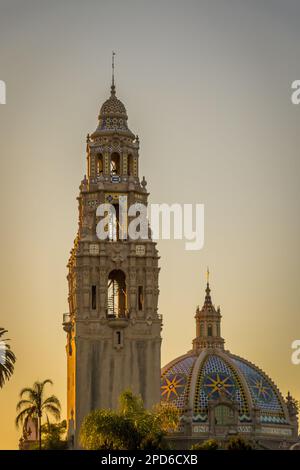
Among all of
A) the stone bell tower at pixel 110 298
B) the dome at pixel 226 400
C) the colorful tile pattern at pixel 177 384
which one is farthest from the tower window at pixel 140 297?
the colorful tile pattern at pixel 177 384

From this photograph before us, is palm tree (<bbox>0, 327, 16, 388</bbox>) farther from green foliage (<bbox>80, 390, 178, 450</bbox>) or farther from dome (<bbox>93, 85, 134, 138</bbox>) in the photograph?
dome (<bbox>93, 85, 134, 138</bbox>)

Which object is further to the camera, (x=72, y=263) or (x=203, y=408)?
(x=203, y=408)

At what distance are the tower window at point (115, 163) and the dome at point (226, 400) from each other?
A: 33.5 metres

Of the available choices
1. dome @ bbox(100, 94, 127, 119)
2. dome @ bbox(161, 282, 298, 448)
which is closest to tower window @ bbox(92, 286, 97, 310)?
dome @ bbox(100, 94, 127, 119)

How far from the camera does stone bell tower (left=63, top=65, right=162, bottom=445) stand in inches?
6132

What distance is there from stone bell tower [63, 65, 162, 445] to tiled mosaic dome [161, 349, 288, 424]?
1369 inches

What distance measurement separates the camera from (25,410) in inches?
5950

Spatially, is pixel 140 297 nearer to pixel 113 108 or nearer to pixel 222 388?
pixel 113 108

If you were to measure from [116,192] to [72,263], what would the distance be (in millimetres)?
6136

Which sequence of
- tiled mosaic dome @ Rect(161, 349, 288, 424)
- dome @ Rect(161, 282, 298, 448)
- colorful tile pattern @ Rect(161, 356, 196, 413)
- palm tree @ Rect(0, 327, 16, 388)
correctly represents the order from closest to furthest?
palm tree @ Rect(0, 327, 16, 388)
dome @ Rect(161, 282, 298, 448)
tiled mosaic dome @ Rect(161, 349, 288, 424)
colorful tile pattern @ Rect(161, 356, 196, 413)
